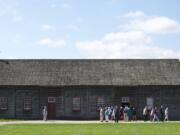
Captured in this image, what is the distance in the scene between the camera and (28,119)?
59.0 metres

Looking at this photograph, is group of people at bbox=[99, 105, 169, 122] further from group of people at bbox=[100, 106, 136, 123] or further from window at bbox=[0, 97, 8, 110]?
window at bbox=[0, 97, 8, 110]

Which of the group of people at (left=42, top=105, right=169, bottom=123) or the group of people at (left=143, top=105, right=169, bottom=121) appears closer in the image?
the group of people at (left=42, top=105, right=169, bottom=123)

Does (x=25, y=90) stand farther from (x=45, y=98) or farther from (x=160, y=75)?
(x=160, y=75)

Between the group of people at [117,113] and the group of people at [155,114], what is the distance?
Result: 1.57m

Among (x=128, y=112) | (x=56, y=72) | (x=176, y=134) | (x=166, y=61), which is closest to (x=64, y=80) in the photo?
(x=56, y=72)

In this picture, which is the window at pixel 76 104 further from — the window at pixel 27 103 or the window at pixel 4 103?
the window at pixel 4 103

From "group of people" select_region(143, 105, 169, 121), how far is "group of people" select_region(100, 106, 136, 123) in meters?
1.57

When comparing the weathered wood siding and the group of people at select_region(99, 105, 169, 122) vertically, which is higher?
the weathered wood siding

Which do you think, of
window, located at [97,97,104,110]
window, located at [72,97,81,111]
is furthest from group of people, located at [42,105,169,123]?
window, located at [72,97,81,111]

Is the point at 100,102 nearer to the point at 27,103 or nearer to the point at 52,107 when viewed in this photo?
the point at 52,107

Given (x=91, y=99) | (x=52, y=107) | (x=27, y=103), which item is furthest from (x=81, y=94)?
(x=27, y=103)

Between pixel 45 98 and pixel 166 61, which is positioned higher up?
pixel 166 61

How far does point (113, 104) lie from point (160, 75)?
6.39 metres

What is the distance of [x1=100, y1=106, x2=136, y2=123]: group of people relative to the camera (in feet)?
178
